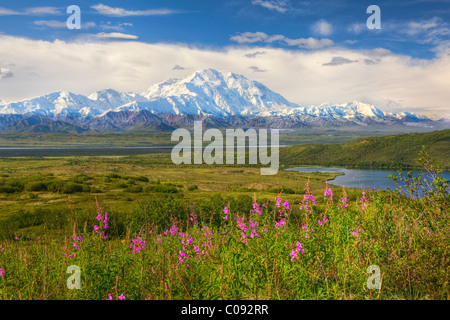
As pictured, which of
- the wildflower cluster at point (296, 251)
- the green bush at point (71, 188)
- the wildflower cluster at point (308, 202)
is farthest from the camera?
the green bush at point (71, 188)

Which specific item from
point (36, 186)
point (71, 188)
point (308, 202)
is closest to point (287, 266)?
point (308, 202)

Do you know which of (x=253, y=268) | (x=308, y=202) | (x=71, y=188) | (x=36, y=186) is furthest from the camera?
(x=71, y=188)

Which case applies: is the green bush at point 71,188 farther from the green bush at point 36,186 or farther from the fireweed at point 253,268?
the fireweed at point 253,268

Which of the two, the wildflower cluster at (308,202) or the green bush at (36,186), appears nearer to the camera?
the wildflower cluster at (308,202)

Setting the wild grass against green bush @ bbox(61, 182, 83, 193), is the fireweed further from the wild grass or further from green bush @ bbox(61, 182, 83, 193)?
green bush @ bbox(61, 182, 83, 193)

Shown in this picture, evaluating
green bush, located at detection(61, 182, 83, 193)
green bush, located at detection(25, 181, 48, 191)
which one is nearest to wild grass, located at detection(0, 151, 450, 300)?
green bush, located at detection(61, 182, 83, 193)

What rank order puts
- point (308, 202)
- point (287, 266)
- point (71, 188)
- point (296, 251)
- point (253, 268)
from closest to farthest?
1. point (253, 268)
2. point (287, 266)
3. point (296, 251)
4. point (308, 202)
5. point (71, 188)

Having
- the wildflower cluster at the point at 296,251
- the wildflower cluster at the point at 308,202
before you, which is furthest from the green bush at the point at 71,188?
the wildflower cluster at the point at 296,251

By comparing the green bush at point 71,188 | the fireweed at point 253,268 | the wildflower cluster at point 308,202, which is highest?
the wildflower cluster at point 308,202

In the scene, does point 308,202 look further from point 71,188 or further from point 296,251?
point 71,188

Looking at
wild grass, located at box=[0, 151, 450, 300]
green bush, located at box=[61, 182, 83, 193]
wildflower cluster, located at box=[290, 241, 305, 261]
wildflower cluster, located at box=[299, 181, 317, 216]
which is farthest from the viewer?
green bush, located at box=[61, 182, 83, 193]

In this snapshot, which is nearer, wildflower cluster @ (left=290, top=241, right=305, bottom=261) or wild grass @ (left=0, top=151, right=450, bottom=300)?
wild grass @ (left=0, top=151, right=450, bottom=300)

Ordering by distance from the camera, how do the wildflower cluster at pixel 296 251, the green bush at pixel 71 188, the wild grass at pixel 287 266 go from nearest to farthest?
1. the wild grass at pixel 287 266
2. the wildflower cluster at pixel 296 251
3. the green bush at pixel 71 188
